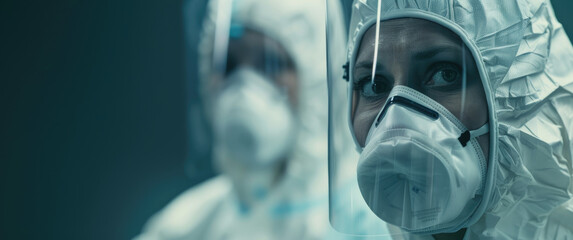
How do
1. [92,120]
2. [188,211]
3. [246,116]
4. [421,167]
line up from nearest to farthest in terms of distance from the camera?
[421,167]
[246,116]
[188,211]
[92,120]

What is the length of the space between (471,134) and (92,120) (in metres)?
1.57

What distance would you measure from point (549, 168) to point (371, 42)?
335mm

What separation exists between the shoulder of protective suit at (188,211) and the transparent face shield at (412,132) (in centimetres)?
105

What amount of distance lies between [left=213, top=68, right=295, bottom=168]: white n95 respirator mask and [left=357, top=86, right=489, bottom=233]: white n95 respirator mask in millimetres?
877

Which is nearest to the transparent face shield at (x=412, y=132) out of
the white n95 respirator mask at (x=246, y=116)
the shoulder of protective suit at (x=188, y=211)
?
the white n95 respirator mask at (x=246, y=116)

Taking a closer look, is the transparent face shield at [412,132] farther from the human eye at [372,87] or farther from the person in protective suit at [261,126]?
the person in protective suit at [261,126]

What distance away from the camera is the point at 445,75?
92 cm

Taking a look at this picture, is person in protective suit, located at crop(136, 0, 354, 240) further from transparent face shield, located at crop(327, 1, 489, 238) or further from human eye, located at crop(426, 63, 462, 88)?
human eye, located at crop(426, 63, 462, 88)

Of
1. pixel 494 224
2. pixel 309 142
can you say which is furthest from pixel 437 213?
pixel 309 142

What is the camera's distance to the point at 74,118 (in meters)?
2.15

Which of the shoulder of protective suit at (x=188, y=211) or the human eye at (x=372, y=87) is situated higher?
the human eye at (x=372, y=87)

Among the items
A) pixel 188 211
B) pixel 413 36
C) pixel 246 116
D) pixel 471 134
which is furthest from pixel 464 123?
pixel 188 211

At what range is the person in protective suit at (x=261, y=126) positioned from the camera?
1.77 meters

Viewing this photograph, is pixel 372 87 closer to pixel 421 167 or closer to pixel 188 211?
pixel 421 167
